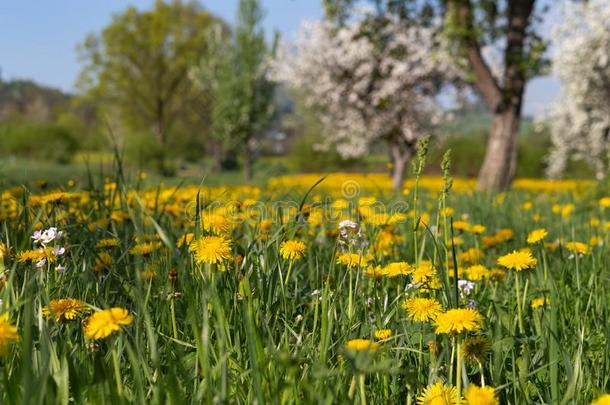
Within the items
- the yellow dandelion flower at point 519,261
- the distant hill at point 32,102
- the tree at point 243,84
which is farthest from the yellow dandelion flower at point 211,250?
the distant hill at point 32,102

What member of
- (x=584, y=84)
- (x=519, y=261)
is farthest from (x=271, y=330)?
(x=584, y=84)

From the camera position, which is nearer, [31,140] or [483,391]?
[483,391]

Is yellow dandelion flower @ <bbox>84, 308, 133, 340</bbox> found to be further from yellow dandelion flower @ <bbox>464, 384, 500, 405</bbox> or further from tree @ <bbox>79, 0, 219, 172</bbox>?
tree @ <bbox>79, 0, 219, 172</bbox>

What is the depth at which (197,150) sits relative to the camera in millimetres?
48500

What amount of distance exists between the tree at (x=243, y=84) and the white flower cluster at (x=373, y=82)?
25.1 ft

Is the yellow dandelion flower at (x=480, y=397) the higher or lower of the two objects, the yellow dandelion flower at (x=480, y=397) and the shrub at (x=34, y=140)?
the lower

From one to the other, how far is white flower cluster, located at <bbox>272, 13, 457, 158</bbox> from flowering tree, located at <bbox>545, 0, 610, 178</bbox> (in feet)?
13.6

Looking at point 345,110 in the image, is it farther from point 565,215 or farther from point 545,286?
point 545,286

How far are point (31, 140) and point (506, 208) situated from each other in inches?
1609

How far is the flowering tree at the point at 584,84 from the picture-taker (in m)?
18.4

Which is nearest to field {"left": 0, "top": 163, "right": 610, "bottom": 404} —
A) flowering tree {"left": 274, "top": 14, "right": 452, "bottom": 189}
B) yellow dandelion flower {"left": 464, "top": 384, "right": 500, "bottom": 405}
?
yellow dandelion flower {"left": 464, "top": 384, "right": 500, "bottom": 405}

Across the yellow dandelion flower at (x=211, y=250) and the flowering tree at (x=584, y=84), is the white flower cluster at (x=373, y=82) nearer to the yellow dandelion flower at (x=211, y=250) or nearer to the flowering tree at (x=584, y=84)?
the flowering tree at (x=584, y=84)

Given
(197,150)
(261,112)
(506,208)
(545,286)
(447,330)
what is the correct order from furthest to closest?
(197,150), (261,112), (506,208), (545,286), (447,330)

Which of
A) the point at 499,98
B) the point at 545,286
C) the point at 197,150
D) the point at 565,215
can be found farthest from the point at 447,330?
the point at 197,150
